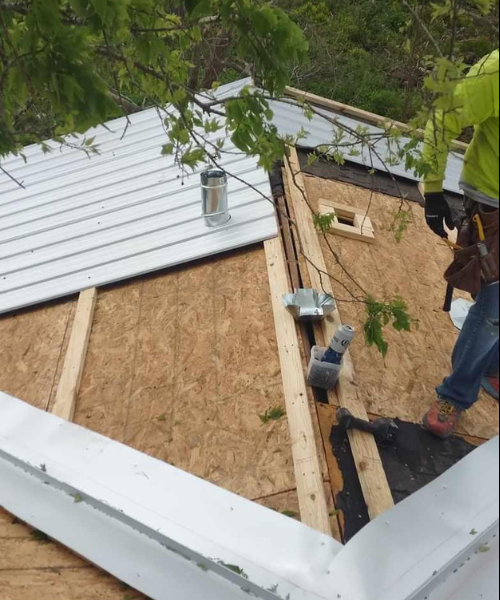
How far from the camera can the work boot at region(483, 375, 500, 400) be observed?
4.05ft

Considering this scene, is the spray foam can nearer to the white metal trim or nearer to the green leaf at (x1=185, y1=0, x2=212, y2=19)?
the white metal trim

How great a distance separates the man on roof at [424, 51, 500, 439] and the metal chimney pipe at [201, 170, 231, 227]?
2304mm

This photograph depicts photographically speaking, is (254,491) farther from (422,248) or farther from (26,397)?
(422,248)

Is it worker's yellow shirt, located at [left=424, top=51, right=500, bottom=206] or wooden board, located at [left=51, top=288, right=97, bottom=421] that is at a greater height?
wooden board, located at [left=51, top=288, right=97, bottom=421]

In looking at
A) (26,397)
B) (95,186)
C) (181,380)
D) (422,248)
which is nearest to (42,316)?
(26,397)

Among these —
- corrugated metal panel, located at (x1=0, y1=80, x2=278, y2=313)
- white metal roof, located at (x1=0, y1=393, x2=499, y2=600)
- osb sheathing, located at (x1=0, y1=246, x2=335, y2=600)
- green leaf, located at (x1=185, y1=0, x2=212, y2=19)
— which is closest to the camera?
white metal roof, located at (x1=0, y1=393, x2=499, y2=600)

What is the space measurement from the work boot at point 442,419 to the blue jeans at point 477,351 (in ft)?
0.56

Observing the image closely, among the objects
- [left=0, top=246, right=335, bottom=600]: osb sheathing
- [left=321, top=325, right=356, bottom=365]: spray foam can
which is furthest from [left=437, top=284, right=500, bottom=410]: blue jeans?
[left=0, top=246, right=335, bottom=600]: osb sheathing

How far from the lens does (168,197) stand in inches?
203

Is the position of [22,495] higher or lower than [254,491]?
higher

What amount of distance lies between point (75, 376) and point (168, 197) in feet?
7.38

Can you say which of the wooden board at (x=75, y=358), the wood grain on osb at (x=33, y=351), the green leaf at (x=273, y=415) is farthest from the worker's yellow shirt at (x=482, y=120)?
the wood grain on osb at (x=33, y=351)

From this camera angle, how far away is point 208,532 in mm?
2539

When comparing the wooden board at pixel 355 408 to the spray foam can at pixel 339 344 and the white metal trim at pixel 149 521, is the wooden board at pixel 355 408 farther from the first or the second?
the white metal trim at pixel 149 521
